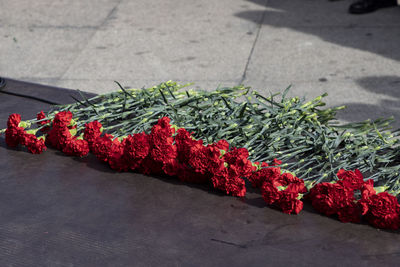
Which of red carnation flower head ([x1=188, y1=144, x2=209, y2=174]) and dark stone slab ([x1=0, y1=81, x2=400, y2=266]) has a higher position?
red carnation flower head ([x1=188, y1=144, x2=209, y2=174])

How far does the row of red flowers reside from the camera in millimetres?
1415

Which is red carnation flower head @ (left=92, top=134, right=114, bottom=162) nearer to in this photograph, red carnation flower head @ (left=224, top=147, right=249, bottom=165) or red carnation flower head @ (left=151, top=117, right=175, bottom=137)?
red carnation flower head @ (left=151, top=117, right=175, bottom=137)

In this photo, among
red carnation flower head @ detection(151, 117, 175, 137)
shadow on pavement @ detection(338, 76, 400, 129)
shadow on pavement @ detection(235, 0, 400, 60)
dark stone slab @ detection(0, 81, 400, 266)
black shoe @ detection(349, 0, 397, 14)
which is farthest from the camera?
black shoe @ detection(349, 0, 397, 14)

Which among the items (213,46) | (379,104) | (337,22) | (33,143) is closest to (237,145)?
(33,143)

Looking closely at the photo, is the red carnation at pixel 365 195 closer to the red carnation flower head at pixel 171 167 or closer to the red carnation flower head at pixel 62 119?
the red carnation flower head at pixel 171 167

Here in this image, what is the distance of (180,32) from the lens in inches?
189

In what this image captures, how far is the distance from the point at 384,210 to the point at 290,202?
0.24 metres

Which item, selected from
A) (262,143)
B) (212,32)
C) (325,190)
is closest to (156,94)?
(262,143)

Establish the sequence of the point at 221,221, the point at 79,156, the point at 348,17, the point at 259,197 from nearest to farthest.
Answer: the point at 221,221 → the point at 259,197 → the point at 79,156 → the point at 348,17

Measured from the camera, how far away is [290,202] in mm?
1447

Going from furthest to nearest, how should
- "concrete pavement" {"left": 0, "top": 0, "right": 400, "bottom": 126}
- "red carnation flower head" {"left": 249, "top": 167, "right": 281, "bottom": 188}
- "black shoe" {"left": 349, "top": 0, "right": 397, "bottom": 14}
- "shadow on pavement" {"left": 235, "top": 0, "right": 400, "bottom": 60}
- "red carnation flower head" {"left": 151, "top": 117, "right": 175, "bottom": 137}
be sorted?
1. "black shoe" {"left": 349, "top": 0, "right": 397, "bottom": 14}
2. "shadow on pavement" {"left": 235, "top": 0, "right": 400, "bottom": 60}
3. "concrete pavement" {"left": 0, "top": 0, "right": 400, "bottom": 126}
4. "red carnation flower head" {"left": 151, "top": 117, "right": 175, "bottom": 137}
5. "red carnation flower head" {"left": 249, "top": 167, "right": 281, "bottom": 188}

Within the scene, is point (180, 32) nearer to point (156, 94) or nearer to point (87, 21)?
point (87, 21)

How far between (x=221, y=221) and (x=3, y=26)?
14.3 ft

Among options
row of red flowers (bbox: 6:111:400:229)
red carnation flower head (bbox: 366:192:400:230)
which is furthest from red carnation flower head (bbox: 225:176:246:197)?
red carnation flower head (bbox: 366:192:400:230)
